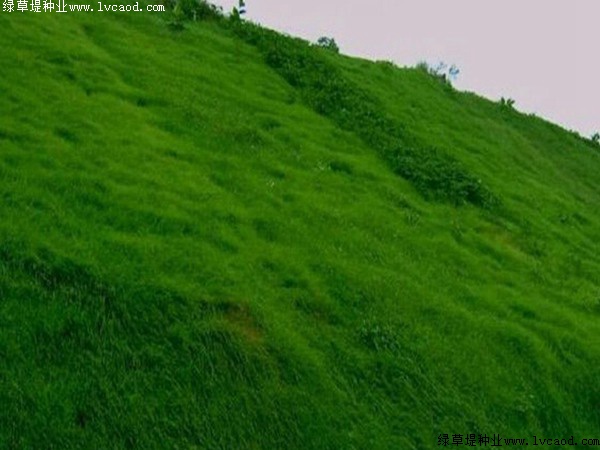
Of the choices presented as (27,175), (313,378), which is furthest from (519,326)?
(27,175)

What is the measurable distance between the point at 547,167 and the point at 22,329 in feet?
70.7

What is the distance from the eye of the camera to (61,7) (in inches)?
842

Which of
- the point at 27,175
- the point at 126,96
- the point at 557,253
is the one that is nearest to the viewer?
the point at 27,175

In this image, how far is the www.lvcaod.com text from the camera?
20.0 m

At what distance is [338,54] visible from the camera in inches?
1101

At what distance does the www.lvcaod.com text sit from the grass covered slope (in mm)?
601

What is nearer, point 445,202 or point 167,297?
point 167,297

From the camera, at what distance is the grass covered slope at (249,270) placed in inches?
368

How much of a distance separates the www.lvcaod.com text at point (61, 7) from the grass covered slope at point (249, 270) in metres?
0.60

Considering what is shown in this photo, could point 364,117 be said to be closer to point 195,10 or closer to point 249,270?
point 195,10

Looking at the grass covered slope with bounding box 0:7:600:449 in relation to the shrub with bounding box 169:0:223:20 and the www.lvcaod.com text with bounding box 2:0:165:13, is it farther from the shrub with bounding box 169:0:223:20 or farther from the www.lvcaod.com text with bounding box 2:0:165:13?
the shrub with bounding box 169:0:223:20

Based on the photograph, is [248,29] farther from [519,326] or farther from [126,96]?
[519,326]

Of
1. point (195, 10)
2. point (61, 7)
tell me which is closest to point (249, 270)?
point (61, 7)

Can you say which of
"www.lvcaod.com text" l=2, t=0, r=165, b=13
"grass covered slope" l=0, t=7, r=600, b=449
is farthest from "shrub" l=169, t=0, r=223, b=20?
"grass covered slope" l=0, t=7, r=600, b=449
